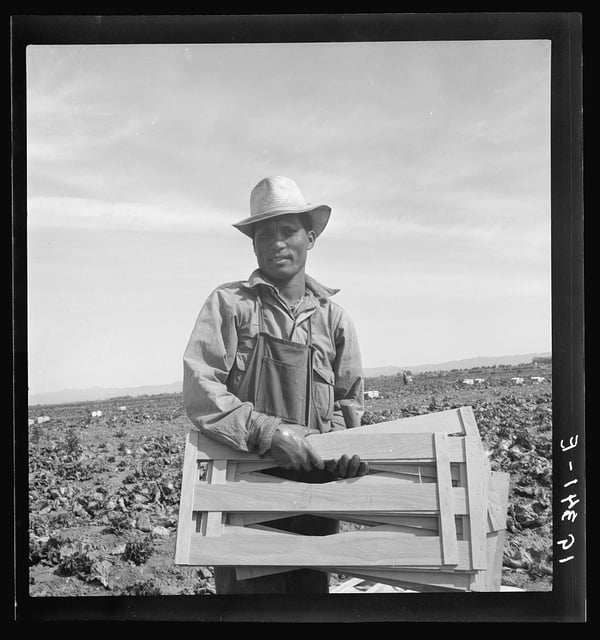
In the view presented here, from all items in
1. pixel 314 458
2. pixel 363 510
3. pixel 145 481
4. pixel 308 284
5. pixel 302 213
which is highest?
pixel 302 213

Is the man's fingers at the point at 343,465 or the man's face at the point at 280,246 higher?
the man's face at the point at 280,246

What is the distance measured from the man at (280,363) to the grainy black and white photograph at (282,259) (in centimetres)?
1

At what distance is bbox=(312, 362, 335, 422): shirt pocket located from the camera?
457 cm

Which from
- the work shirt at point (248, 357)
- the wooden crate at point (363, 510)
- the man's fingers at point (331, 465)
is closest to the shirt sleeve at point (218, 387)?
the work shirt at point (248, 357)

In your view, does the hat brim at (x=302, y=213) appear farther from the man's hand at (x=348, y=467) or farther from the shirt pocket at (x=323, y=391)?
the man's hand at (x=348, y=467)

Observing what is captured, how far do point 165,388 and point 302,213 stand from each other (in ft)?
4.15

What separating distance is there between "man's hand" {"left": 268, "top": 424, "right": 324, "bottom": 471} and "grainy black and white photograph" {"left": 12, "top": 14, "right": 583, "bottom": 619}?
173 mm

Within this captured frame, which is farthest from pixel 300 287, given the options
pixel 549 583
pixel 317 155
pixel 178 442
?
pixel 549 583

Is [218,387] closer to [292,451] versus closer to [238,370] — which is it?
[238,370]

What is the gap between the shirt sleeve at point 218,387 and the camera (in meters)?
4.45

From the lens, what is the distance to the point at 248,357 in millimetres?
4535

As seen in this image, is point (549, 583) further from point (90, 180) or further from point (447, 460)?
point (90, 180)

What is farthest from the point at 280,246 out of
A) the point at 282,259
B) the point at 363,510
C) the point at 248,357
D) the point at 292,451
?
the point at 363,510

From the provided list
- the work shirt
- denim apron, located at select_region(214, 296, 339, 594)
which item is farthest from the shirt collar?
denim apron, located at select_region(214, 296, 339, 594)
